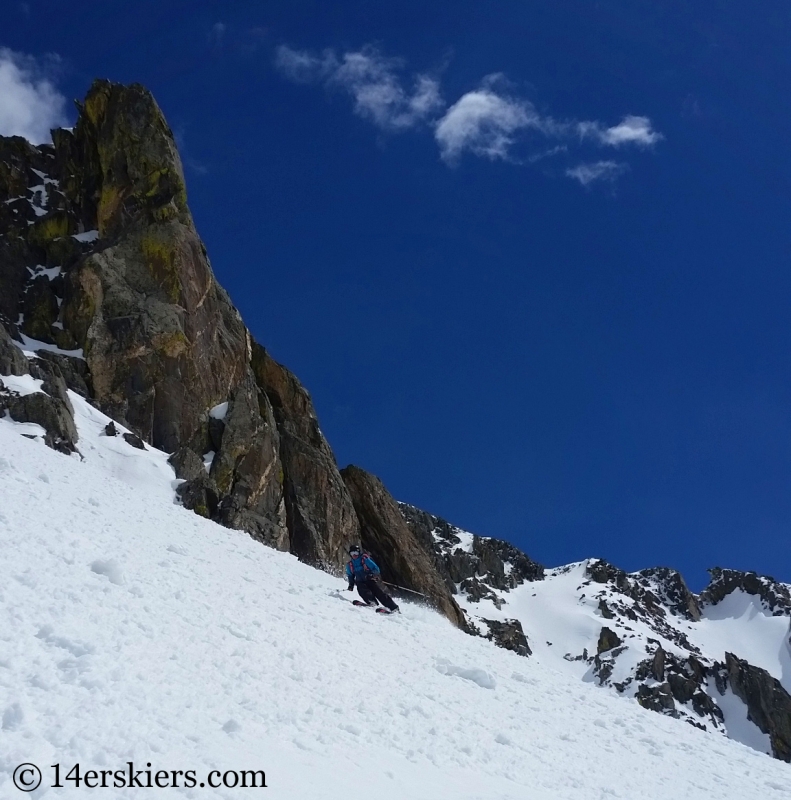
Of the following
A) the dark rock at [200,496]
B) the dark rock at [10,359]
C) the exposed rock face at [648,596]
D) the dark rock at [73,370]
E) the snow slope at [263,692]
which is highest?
the exposed rock face at [648,596]

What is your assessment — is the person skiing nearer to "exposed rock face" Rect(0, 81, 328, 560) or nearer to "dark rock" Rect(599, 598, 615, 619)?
"exposed rock face" Rect(0, 81, 328, 560)

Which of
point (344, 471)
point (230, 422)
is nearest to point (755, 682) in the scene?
point (344, 471)

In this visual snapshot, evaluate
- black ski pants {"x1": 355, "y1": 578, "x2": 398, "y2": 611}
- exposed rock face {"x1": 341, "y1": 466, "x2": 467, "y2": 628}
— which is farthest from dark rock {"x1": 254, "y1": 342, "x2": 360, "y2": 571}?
black ski pants {"x1": 355, "y1": 578, "x2": 398, "y2": 611}

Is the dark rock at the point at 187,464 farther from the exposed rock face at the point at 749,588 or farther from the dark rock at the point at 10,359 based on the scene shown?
the exposed rock face at the point at 749,588

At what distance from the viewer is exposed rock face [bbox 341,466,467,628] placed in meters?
40.6

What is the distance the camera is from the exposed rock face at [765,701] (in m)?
103

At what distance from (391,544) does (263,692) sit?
3296cm

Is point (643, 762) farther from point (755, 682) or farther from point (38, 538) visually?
point (755, 682)

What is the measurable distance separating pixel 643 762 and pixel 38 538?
38.1ft

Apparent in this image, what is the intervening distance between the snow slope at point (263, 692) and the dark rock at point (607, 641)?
118561 millimetres

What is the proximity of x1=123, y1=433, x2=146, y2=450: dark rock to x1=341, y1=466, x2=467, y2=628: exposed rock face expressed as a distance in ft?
46.7

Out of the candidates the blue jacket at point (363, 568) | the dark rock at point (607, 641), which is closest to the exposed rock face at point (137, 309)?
the blue jacket at point (363, 568)

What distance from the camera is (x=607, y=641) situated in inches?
5138

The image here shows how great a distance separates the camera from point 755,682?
370 ft
